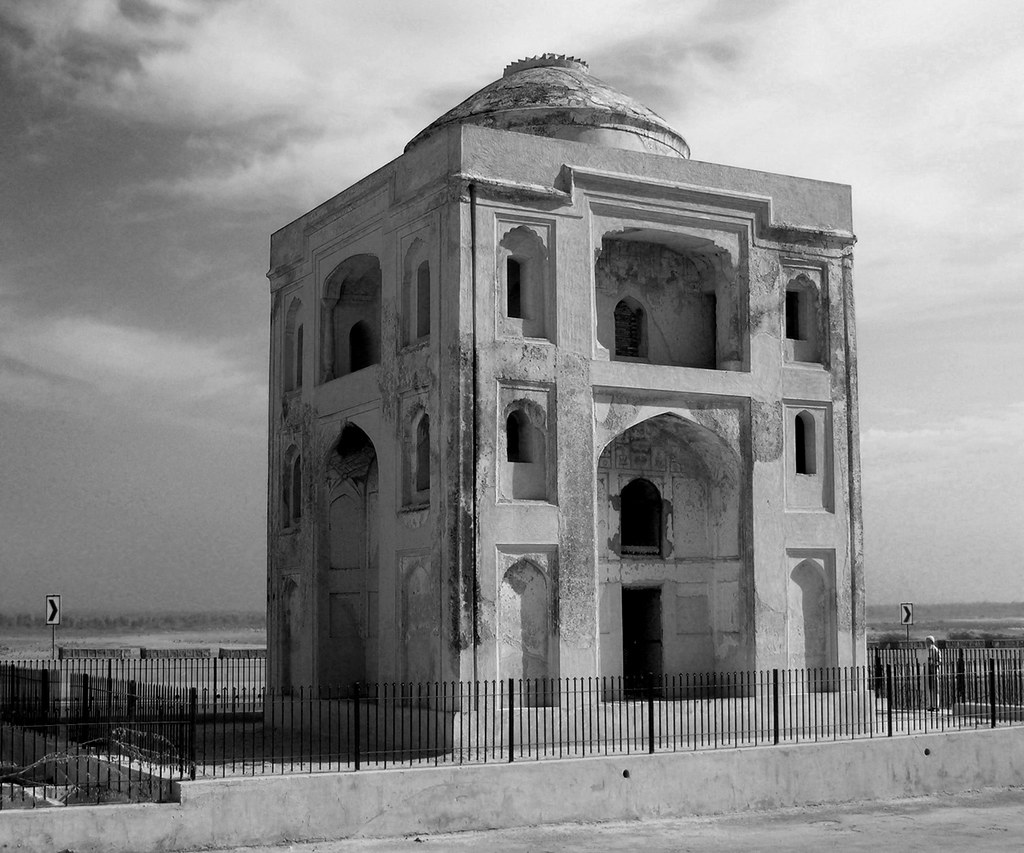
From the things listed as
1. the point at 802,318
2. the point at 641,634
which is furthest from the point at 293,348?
the point at 802,318

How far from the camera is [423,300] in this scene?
2242 centimetres

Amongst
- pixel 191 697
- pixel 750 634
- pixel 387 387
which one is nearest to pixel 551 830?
pixel 191 697

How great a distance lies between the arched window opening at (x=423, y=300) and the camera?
22.3 metres

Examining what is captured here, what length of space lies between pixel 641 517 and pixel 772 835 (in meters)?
7.95

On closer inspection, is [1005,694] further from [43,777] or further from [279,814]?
[43,777]

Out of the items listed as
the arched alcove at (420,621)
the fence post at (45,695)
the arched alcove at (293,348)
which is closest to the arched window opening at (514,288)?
the arched alcove at (420,621)

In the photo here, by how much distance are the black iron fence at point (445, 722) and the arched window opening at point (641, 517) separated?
2.28m

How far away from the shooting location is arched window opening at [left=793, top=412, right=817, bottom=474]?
24.2 m

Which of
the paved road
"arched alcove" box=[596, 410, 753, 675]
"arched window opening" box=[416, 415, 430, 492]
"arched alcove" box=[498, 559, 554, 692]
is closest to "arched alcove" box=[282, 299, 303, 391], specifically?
"arched window opening" box=[416, 415, 430, 492]

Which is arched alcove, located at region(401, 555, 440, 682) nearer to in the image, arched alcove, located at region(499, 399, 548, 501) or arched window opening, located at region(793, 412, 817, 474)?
arched alcove, located at region(499, 399, 548, 501)

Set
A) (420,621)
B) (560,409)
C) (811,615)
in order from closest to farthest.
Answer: (420,621), (560,409), (811,615)

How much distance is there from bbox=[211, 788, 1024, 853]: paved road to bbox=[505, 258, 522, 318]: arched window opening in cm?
845

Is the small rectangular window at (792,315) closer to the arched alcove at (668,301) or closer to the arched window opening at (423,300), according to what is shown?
the arched alcove at (668,301)

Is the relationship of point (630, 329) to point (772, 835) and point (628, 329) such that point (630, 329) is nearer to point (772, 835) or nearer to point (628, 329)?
point (628, 329)
